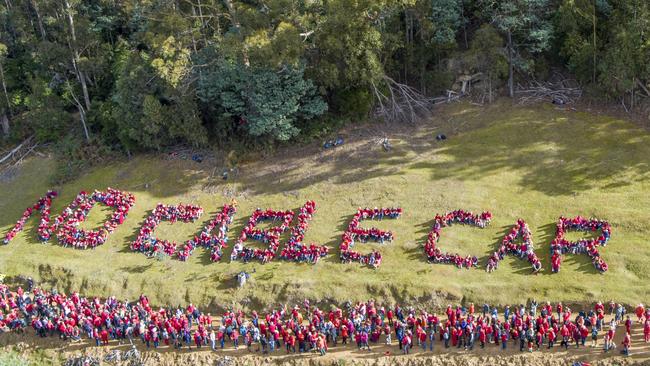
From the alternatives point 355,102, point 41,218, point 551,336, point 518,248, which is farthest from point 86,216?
point 551,336

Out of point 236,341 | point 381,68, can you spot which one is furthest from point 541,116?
point 236,341

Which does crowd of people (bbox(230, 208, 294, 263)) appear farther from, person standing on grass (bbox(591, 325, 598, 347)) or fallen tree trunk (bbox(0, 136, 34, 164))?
fallen tree trunk (bbox(0, 136, 34, 164))

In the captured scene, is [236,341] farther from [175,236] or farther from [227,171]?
[227,171]

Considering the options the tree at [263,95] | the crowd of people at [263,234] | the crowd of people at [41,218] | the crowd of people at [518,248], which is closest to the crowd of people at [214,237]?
the crowd of people at [263,234]

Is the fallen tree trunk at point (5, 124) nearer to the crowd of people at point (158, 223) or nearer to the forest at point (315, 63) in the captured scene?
the forest at point (315, 63)

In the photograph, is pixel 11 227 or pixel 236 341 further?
pixel 11 227

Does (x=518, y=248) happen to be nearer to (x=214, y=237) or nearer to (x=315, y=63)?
(x=214, y=237)
